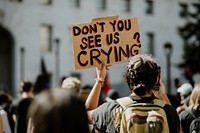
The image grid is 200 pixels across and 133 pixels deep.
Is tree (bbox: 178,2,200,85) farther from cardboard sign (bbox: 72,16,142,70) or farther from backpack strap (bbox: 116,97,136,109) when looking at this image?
backpack strap (bbox: 116,97,136,109)

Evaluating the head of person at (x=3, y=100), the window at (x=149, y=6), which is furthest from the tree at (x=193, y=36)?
the head of person at (x=3, y=100)

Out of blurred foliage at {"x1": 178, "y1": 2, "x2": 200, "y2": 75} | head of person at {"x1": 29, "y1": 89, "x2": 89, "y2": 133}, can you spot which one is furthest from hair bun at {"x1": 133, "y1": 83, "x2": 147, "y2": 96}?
blurred foliage at {"x1": 178, "y1": 2, "x2": 200, "y2": 75}

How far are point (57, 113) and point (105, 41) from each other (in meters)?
3.50

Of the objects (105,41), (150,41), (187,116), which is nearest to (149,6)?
(150,41)

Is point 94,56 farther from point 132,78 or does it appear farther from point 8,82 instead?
point 8,82

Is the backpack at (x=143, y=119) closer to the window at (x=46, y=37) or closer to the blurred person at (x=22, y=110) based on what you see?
the blurred person at (x=22, y=110)

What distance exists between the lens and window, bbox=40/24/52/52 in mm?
44094

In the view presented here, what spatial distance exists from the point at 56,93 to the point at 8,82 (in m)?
39.8

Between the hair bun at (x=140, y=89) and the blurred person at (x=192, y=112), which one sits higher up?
the hair bun at (x=140, y=89)

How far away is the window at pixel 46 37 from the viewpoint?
44094 millimetres

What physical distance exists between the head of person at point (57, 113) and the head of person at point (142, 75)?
1.71 meters

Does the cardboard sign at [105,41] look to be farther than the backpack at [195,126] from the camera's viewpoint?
No

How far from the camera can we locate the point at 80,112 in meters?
3.10

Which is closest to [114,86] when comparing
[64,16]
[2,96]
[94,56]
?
[64,16]
